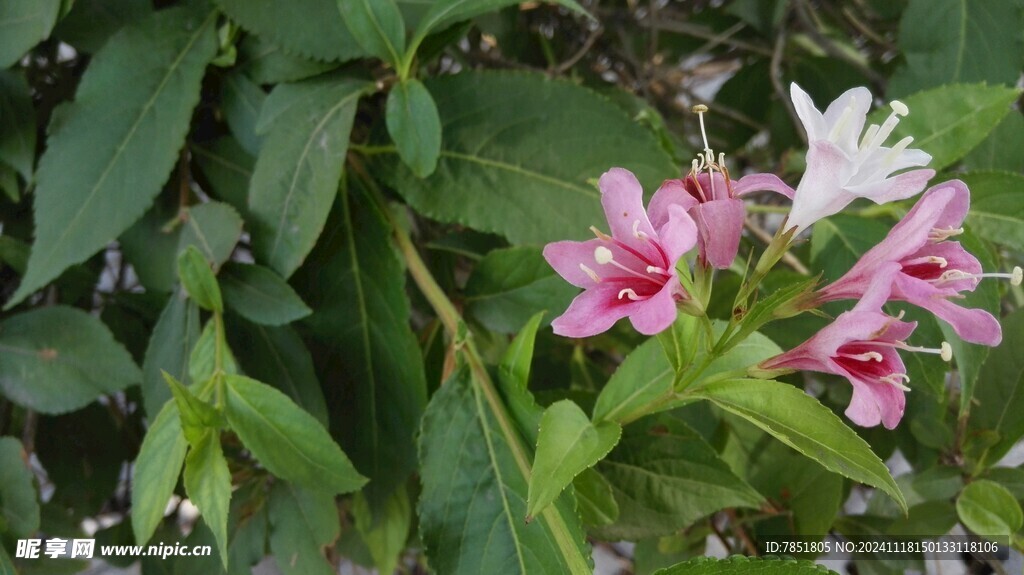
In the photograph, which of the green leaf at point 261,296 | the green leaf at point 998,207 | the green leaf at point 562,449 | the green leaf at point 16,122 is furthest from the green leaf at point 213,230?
the green leaf at point 998,207

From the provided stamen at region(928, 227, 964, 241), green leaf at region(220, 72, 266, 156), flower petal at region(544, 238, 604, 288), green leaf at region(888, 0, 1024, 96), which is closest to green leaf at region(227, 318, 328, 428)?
green leaf at region(220, 72, 266, 156)

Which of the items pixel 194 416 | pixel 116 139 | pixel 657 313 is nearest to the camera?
pixel 657 313

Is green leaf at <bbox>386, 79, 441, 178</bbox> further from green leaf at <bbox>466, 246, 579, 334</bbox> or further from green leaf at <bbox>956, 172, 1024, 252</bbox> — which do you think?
green leaf at <bbox>956, 172, 1024, 252</bbox>

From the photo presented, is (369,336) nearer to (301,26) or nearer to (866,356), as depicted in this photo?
(301,26)

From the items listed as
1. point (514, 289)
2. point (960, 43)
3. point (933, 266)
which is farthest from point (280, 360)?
point (960, 43)

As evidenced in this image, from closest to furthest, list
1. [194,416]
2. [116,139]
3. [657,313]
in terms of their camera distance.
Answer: [657,313] < [194,416] < [116,139]

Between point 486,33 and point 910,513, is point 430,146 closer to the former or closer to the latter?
point 486,33
